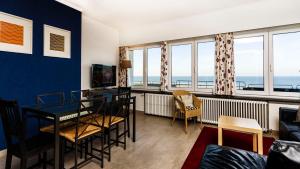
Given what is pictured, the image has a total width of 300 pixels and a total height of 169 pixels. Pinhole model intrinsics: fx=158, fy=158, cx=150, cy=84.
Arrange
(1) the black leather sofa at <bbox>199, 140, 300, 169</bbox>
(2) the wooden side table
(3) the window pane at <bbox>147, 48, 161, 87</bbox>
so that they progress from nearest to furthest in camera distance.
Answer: (1) the black leather sofa at <bbox>199, 140, 300, 169</bbox>
(2) the wooden side table
(3) the window pane at <bbox>147, 48, 161, 87</bbox>

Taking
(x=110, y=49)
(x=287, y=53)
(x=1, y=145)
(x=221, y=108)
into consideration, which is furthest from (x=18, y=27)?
(x=287, y=53)

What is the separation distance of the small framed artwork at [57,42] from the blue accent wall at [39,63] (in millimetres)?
79

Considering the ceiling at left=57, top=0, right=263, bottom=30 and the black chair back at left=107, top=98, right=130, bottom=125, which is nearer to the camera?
the black chair back at left=107, top=98, right=130, bottom=125

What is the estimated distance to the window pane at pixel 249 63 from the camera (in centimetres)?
366

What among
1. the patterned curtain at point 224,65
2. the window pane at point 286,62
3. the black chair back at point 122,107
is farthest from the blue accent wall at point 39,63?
the window pane at point 286,62

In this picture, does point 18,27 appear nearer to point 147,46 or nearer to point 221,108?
point 147,46

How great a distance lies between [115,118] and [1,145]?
182cm

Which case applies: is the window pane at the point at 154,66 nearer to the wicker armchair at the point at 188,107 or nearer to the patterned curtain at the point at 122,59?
the patterned curtain at the point at 122,59

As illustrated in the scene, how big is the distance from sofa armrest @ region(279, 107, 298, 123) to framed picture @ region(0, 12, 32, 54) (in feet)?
15.3

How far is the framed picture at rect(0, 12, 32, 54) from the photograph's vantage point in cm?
247

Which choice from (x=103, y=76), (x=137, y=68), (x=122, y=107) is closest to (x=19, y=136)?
(x=122, y=107)

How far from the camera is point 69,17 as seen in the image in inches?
138

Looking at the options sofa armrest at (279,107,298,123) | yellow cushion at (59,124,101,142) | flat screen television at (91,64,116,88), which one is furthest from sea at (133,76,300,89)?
yellow cushion at (59,124,101,142)

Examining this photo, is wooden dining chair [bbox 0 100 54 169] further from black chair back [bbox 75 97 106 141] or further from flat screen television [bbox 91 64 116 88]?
flat screen television [bbox 91 64 116 88]
